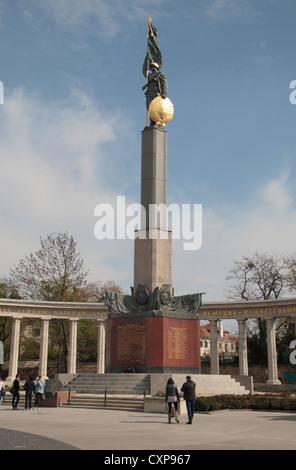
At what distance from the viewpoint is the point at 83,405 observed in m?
25.8

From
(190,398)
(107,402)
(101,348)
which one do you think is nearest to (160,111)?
(107,402)

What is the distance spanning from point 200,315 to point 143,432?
109ft

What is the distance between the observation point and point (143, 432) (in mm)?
15141

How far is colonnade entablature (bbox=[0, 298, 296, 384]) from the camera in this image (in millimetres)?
44750

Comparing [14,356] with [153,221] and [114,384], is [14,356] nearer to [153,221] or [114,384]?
[114,384]

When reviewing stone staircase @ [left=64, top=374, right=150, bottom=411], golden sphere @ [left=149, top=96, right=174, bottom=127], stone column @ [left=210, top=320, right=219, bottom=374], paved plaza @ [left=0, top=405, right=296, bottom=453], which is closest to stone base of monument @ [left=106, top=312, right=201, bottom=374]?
stone staircase @ [left=64, top=374, right=150, bottom=411]

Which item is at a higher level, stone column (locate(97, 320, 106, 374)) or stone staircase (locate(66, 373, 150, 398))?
stone column (locate(97, 320, 106, 374))

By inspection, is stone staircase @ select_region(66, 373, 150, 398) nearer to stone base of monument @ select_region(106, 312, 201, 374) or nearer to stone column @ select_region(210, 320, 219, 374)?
stone base of monument @ select_region(106, 312, 201, 374)

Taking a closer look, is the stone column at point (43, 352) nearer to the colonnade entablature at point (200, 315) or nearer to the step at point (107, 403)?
the colonnade entablature at point (200, 315)

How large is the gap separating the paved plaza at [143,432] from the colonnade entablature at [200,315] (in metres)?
23.4

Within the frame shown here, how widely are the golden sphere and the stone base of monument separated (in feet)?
45.3

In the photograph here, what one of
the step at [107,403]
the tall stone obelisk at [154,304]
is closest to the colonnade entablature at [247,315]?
the tall stone obelisk at [154,304]

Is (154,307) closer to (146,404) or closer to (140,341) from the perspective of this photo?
(140,341)
